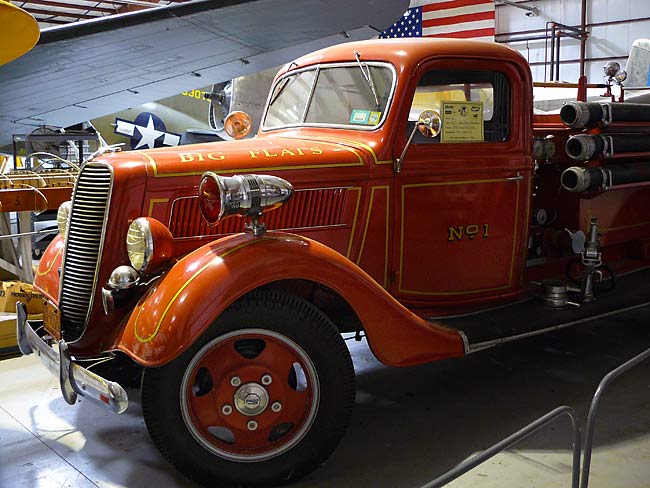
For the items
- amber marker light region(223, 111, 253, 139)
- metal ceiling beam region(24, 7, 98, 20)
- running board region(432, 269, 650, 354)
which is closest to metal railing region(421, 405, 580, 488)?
running board region(432, 269, 650, 354)

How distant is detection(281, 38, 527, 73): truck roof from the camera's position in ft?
11.9

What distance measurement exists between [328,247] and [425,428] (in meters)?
1.02

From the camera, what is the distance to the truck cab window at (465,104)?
3.68 metres

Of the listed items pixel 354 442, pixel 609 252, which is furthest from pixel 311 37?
pixel 354 442

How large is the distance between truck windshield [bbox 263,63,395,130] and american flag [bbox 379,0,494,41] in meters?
10.9

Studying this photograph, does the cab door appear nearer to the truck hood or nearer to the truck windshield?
the truck windshield

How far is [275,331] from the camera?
9.42ft

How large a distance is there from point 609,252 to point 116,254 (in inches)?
128

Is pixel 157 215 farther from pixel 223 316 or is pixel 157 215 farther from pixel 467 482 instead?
pixel 467 482

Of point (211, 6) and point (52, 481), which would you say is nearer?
point (52, 481)

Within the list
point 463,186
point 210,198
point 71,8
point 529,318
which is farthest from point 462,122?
point 71,8

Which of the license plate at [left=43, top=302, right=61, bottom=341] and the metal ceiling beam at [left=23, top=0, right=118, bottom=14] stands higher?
the metal ceiling beam at [left=23, top=0, right=118, bottom=14]

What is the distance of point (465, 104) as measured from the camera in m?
3.71

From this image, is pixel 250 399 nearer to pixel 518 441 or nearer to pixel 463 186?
pixel 518 441
